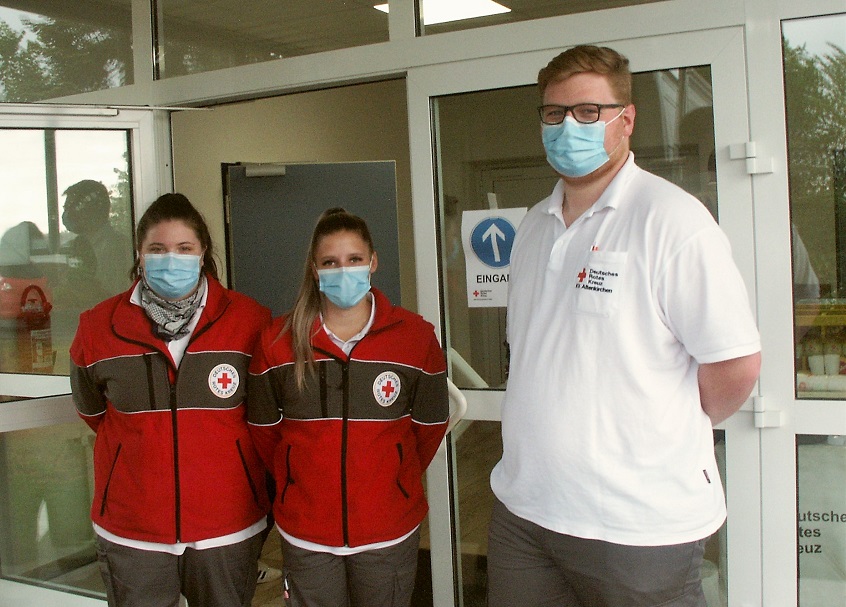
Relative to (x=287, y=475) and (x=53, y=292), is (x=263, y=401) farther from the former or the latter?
(x=53, y=292)

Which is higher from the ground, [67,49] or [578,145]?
[67,49]

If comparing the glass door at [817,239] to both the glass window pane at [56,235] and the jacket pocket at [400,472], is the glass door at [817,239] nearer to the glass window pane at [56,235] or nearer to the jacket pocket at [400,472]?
the jacket pocket at [400,472]

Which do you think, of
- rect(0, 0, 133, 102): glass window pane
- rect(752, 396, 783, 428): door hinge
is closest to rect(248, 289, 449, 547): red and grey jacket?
rect(752, 396, 783, 428): door hinge

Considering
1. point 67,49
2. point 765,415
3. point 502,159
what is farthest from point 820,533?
point 67,49

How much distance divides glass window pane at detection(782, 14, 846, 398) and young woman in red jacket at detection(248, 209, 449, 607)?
3.38 feet

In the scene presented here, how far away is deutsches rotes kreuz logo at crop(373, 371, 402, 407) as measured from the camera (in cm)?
211

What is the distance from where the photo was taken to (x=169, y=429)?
2117mm

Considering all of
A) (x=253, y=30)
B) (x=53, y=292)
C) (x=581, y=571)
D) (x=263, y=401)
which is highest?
(x=253, y=30)

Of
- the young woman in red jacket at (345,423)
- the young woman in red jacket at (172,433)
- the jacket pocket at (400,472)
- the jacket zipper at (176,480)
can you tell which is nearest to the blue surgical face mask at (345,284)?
the young woman in red jacket at (345,423)

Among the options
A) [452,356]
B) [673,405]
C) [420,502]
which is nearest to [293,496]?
[420,502]

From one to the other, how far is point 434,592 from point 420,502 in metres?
0.75

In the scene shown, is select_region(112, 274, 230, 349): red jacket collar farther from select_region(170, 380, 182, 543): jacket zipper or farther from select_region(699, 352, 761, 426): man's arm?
select_region(699, 352, 761, 426): man's arm

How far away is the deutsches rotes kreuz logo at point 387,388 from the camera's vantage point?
2105 mm

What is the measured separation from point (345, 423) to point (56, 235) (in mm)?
1581
